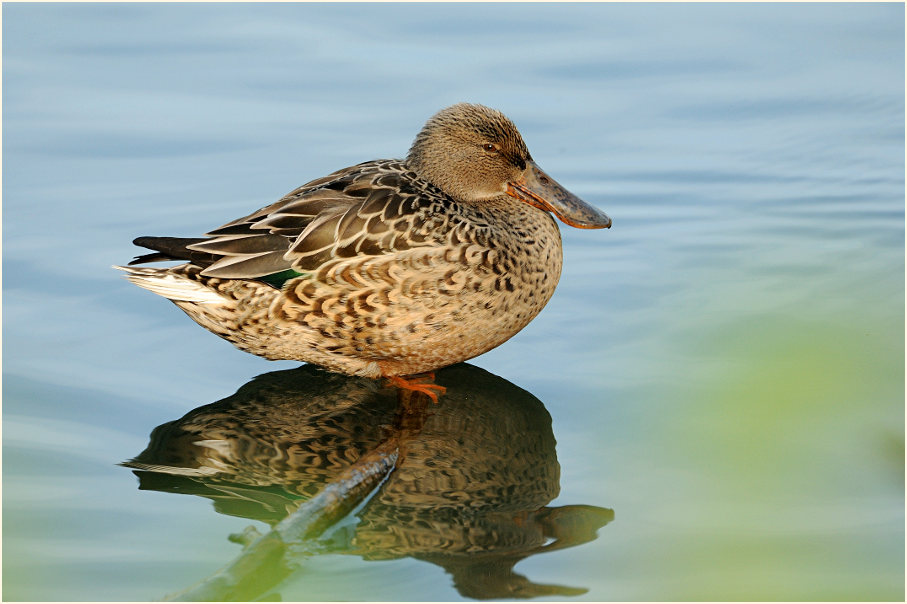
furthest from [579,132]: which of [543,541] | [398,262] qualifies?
[543,541]

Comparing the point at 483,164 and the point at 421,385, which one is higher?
the point at 483,164

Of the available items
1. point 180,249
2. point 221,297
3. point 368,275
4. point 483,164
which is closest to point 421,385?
point 368,275

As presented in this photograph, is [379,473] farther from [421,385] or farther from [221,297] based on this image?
[221,297]

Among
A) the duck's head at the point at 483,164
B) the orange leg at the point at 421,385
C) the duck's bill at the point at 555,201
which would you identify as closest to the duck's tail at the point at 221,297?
the orange leg at the point at 421,385

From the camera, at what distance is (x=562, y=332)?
550 centimetres

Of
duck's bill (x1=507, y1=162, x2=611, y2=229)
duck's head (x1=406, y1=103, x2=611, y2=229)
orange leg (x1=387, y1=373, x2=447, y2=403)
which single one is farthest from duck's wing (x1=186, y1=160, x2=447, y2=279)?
orange leg (x1=387, y1=373, x2=447, y2=403)

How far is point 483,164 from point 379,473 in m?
1.88

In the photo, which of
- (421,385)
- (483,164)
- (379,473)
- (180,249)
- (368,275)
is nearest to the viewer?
(379,473)

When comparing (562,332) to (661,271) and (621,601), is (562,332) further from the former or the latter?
(621,601)

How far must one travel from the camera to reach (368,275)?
15.3ft

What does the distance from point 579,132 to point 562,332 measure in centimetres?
286

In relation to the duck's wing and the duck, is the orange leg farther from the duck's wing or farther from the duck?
the duck's wing

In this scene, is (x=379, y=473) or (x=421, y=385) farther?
(x=421, y=385)

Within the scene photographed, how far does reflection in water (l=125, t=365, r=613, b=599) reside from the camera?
346 cm
